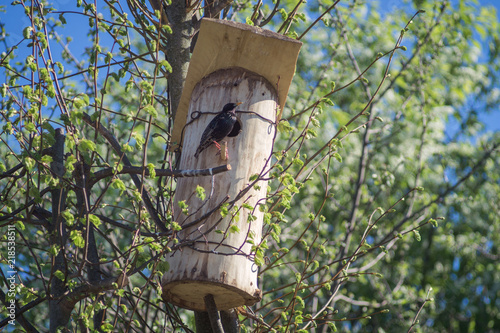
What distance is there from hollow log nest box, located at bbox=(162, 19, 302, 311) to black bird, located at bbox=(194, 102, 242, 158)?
0.14ft

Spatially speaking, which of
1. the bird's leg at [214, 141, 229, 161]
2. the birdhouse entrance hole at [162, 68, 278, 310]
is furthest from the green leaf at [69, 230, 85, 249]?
the bird's leg at [214, 141, 229, 161]

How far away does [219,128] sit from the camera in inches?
130

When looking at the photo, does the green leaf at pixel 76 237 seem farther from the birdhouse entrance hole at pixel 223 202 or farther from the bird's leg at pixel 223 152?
the bird's leg at pixel 223 152

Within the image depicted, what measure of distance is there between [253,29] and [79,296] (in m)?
1.76

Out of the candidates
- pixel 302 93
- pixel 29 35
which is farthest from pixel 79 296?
pixel 302 93

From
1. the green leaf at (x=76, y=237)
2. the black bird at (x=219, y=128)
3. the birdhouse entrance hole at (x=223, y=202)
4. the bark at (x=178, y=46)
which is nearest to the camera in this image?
the green leaf at (x=76, y=237)

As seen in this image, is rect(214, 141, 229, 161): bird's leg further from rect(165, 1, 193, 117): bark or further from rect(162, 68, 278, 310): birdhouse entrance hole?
rect(165, 1, 193, 117): bark

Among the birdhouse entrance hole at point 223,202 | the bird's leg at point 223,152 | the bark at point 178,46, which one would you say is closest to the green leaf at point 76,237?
the birdhouse entrance hole at point 223,202

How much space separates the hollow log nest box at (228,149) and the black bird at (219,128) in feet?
0.14

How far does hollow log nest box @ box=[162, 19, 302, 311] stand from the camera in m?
3.08

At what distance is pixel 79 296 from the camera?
2791 mm

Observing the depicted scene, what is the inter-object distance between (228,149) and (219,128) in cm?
15

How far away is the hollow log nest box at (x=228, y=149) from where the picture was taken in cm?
308

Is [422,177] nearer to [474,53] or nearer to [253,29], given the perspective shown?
[474,53]
